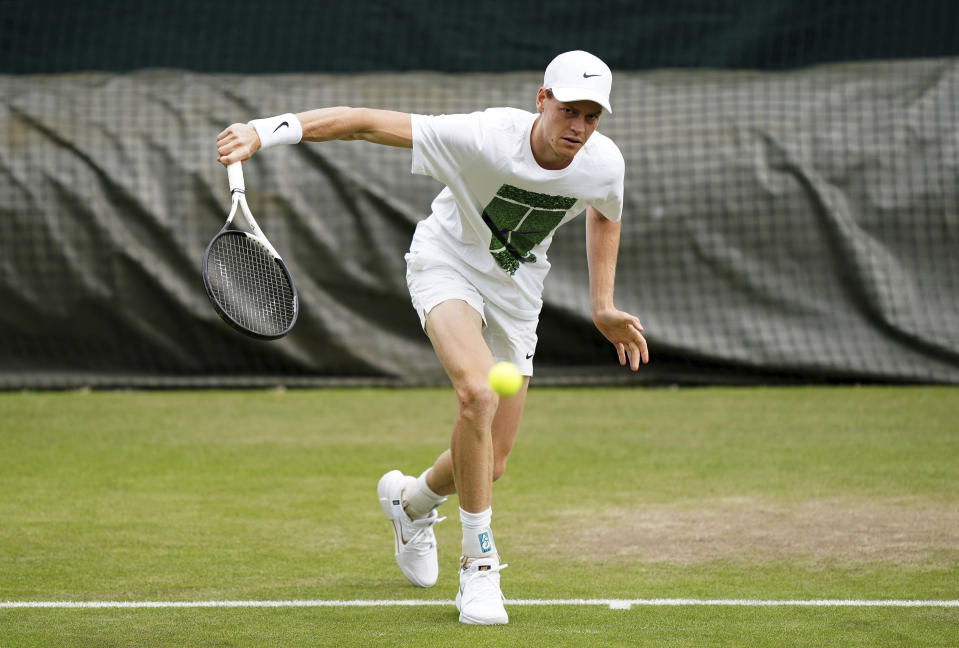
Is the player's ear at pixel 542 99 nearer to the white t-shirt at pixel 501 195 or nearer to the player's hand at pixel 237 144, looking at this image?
the white t-shirt at pixel 501 195

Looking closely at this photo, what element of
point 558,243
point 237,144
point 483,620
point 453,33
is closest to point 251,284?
point 237,144

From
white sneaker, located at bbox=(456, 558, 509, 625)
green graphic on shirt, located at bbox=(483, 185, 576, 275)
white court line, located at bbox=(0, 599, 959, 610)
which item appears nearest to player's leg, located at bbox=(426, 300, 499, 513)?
white sneaker, located at bbox=(456, 558, 509, 625)

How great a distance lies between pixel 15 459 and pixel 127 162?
3727mm

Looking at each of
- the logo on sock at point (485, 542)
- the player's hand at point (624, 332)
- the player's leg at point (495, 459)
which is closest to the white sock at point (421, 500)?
the player's leg at point (495, 459)

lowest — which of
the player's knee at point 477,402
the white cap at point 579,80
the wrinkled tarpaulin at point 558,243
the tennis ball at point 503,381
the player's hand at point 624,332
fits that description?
the wrinkled tarpaulin at point 558,243

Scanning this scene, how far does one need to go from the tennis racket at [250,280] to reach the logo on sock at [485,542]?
932mm

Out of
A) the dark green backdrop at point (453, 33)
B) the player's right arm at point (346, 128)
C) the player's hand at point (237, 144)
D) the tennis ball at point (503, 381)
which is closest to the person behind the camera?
the player's hand at point (237, 144)

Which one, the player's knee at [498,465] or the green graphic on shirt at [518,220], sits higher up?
the green graphic on shirt at [518,220]

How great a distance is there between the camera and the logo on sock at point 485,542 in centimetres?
453

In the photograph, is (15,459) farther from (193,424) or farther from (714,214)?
(714,214)

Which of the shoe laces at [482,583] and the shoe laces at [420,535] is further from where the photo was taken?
the shoe laces at [420,535]

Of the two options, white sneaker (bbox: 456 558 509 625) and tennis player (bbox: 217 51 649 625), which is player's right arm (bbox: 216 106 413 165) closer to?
tennis player (bbox: 217 51 649 625)

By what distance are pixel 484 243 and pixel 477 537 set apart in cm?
107

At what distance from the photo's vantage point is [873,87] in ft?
36.8
